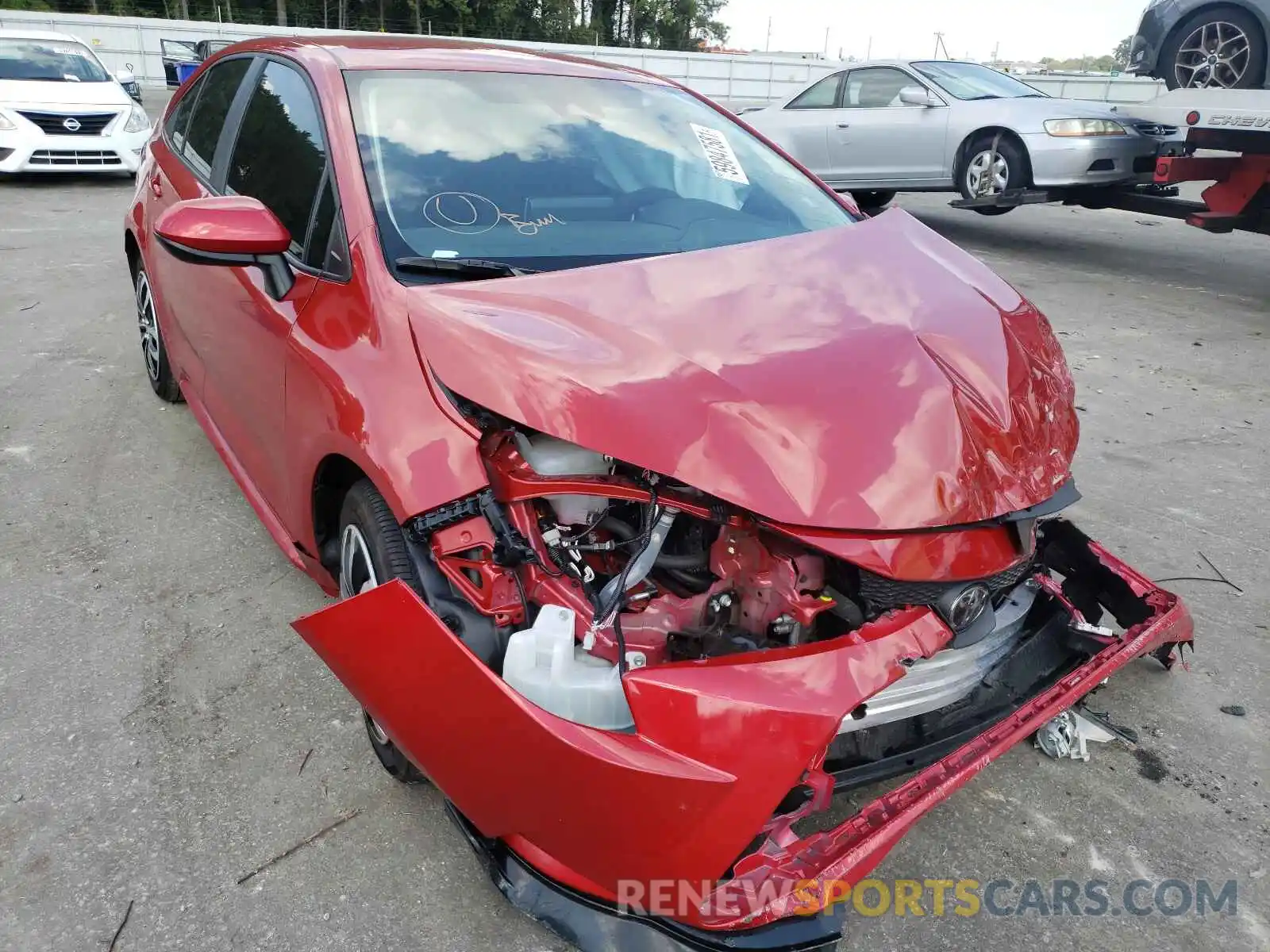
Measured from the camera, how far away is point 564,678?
1.62 meters

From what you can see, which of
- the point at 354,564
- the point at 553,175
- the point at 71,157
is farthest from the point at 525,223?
the point at 71,157

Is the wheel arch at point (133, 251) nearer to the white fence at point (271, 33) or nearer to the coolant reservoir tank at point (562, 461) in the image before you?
the coolant reservoir tank at point (562, 461)

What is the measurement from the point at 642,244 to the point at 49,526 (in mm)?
2384

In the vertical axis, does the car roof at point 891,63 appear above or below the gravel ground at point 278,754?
above

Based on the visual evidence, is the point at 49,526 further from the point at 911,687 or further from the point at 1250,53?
the point at 1250,53

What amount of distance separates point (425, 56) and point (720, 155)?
3.18ft

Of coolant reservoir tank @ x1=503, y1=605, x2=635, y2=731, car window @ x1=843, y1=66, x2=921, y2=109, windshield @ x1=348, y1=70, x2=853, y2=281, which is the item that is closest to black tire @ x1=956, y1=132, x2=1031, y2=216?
car window @ x1=843, y1=66, x2=921, y2=109

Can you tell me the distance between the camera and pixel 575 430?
5.66 ft

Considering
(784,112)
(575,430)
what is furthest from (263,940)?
(784,112)

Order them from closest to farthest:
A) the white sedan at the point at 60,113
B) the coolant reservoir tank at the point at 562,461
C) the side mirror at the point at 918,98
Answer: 1. the coolant reservoir tank at the point at 562,461
2. the side mirror at the point at 918,98
3. the white sedan at the point at 60,113

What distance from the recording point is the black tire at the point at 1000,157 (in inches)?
304

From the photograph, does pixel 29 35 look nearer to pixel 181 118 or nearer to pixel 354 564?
pixel 181 118

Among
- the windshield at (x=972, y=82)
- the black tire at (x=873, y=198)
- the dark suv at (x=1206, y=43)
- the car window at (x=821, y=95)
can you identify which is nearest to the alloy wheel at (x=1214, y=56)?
the dark suv at (x=1206, y=43)

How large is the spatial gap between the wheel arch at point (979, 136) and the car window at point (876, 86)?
2.73 ft
